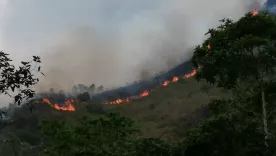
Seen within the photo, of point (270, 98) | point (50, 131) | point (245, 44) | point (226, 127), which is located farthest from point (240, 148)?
point (50, 131)

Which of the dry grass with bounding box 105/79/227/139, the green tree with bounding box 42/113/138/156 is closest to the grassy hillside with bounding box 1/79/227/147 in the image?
the dry grass with bounding box 105/79/227/139

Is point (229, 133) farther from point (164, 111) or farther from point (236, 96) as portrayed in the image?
point (164, 111)

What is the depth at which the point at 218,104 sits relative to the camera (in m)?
16.5

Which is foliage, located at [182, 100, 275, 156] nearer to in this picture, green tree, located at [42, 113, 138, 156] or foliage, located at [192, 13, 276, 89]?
foliage, located at [192, 13, 276, 89]

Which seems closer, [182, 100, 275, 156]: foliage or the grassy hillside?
[182, 100, 275, 156]: foliage

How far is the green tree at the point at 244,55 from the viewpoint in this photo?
1418 cm

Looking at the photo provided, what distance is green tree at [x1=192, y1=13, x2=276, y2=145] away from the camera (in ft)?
46.5

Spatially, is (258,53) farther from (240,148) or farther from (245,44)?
(240,148)

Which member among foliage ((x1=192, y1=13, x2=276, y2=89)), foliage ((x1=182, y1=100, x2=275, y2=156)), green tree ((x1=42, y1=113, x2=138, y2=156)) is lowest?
foliage ((x1=182, y1=100, x2=275, y2=156))

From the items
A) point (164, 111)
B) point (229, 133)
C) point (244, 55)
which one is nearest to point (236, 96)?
point (229, 133)

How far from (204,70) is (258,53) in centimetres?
216

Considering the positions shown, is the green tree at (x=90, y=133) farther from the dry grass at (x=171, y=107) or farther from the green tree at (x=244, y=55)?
the dry grass at (x=171, y=107)

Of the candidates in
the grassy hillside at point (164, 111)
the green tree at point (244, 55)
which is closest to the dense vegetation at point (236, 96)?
the green tree at point (244, 55)

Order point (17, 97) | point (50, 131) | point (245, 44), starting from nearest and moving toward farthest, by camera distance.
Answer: point (17, 97) < point (245, 44) < point (50, 131)
